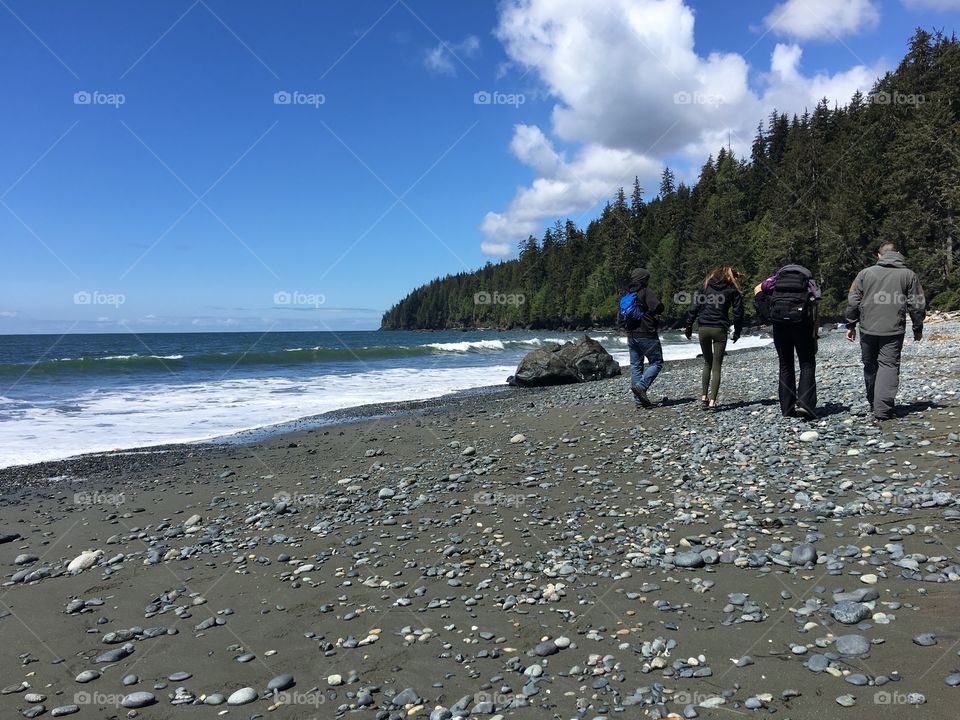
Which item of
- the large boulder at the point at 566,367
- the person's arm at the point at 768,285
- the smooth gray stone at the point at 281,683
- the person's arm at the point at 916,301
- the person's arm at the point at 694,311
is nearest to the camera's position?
the smooth gray stone at the point at 281,683

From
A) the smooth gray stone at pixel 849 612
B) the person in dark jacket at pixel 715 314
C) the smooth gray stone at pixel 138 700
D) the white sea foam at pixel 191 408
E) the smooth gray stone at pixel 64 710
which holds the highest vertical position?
→ the person in dark jacket at pixel 715 314

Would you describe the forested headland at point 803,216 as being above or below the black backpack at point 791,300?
above

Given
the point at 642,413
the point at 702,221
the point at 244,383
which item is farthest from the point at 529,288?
the point at 642,413

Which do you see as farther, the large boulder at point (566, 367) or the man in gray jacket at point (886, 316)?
the large boulder at point (566, 367)

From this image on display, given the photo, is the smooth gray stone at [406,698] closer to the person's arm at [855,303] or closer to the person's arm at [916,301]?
the person's arm at [855,303]

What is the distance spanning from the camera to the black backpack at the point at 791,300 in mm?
8273

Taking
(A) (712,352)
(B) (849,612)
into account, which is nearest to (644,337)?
(A) (712,352)

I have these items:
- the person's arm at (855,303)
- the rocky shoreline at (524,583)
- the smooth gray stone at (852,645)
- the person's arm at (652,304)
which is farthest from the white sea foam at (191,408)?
the person's arm at (855,303)

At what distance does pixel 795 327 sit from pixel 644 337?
10.1 feet

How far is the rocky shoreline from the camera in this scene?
129 inches

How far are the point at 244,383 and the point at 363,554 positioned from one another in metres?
24.1

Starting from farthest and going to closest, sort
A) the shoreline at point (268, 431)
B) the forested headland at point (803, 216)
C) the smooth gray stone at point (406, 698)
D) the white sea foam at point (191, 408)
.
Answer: the forested headland at point (803, 216) → the white sea foam at point (191, 408) → the shoreline at point (268, 431) → the smooth gray stone at point (406, 698)

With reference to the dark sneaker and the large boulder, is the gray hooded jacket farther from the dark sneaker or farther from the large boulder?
the large boulder

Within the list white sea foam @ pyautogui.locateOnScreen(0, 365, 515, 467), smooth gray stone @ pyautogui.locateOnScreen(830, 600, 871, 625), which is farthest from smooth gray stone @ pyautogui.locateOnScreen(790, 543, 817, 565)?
white sea foam @ pyautogui.locateOnScreen(0, 365, 515, 467)
